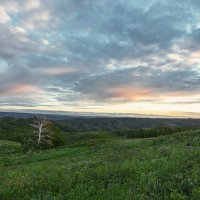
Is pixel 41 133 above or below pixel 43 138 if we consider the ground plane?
above

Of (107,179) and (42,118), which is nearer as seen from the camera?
(107,179)

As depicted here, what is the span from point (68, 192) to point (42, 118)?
42.3m

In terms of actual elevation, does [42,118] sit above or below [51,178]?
above

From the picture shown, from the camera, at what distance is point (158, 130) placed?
420 feet

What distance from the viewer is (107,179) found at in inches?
569

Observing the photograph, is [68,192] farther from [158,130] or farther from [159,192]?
[158,130]

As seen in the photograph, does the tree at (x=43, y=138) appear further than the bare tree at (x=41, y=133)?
No

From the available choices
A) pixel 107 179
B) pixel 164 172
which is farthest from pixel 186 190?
pixel 107 179

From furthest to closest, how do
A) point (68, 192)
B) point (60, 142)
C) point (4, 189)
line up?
point (60, 142) → point (4, 189) → point (68, 192)

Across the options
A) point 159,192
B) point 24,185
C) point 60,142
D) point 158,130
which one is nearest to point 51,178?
point 24,185

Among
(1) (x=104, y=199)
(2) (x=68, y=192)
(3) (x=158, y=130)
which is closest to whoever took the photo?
(1) (x=104, y=199)

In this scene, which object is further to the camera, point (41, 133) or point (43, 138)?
point (41, 133)

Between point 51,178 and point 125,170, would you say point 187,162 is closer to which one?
point 125,170

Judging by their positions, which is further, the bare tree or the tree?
the bare tree
